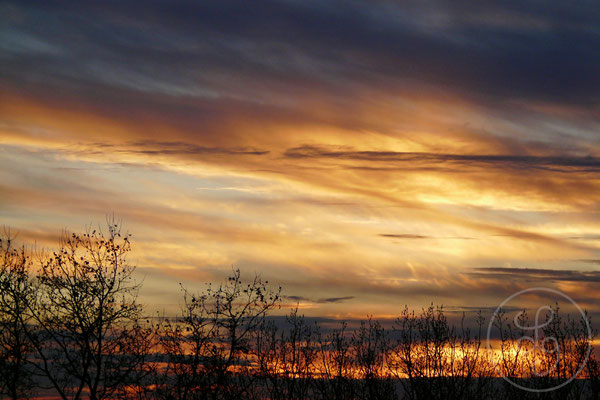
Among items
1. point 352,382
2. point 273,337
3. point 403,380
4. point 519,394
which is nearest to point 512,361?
point 519,394

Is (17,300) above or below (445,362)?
above

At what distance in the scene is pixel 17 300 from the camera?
120ft

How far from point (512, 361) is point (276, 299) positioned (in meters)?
22.1

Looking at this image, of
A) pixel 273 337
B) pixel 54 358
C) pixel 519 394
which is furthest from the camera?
pixel 273 337

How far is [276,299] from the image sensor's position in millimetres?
40500

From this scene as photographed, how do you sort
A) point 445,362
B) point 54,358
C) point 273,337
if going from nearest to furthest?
point 54,358
point 445,362
point 273,337

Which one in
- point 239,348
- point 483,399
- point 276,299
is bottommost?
point 483,399

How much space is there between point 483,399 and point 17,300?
1279 inches

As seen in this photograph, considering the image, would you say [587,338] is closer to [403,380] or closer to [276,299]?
[403,380]

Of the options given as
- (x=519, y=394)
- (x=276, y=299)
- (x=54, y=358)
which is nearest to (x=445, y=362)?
(x=519, y=394)

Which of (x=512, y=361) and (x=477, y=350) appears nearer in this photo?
(x=477, y=350)

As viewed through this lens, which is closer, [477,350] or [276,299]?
[276,299]

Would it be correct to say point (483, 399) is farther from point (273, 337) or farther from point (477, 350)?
point (273, 337)

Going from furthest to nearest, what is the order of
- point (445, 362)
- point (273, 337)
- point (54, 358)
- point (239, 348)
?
point (273, 337) < point (445, 362) < point (239, 348) < point (54, 358)
